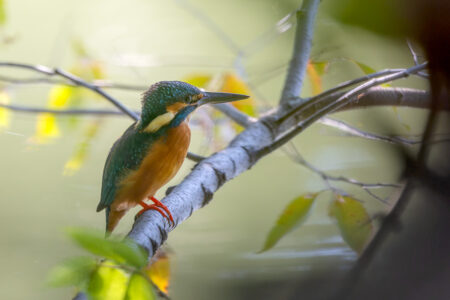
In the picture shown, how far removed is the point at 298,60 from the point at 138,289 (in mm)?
632

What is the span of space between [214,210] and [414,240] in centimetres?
90

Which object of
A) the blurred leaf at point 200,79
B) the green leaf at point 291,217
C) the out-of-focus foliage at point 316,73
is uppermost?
the out-of-focus foliage at point 316,73

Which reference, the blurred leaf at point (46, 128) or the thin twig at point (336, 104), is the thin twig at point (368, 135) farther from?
the blurred leaf at point (46, 128)

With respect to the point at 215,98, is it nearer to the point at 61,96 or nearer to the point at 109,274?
the point at 109,274

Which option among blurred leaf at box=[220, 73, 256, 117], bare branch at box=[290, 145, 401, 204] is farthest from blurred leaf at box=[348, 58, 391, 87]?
blurred leaf at box=[220, 73, 256, 117]

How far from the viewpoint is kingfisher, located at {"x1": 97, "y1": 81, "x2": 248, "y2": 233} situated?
55cm

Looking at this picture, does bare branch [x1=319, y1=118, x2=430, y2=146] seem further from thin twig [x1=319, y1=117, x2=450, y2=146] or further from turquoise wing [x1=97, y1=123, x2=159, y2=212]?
turquoise wing [x1=97, y1=123, x2=159, y2=212]

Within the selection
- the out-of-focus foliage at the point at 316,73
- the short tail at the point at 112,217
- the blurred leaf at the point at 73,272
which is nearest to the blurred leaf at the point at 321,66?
the out-of-focus foliage at the point at 316,73

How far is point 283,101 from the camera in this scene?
0.88 metres

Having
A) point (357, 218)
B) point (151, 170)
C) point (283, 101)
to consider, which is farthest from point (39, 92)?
point (357, 218)

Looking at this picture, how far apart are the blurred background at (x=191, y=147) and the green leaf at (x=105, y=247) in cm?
39

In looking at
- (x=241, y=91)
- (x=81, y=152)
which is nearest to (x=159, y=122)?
(x=241, y=91)

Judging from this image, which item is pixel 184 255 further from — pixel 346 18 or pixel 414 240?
pixel 346 18

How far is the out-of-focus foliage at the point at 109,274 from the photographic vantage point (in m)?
0.27
